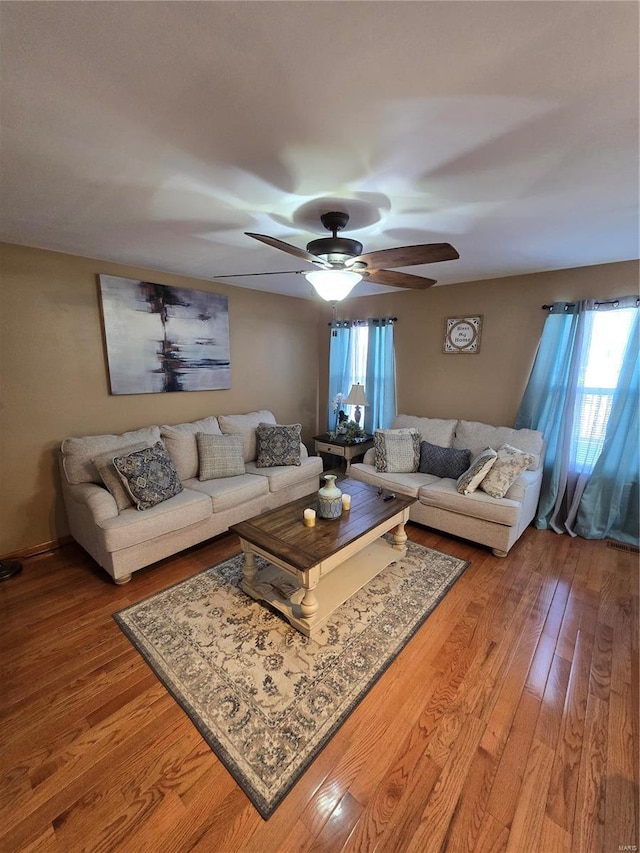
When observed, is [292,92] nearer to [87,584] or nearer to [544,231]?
[544,231]

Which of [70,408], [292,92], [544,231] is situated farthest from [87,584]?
[544,231]

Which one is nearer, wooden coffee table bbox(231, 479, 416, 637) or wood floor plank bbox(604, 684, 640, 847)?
wood floor plank bbox(604, 684, 640, 847)

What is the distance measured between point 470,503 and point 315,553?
158 centimetres

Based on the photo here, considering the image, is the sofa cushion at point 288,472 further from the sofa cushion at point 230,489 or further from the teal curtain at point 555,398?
the teal curtain at point 555,398

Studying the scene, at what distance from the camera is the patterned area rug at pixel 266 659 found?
1437 millimetres

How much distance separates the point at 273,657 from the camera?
1.87 metres

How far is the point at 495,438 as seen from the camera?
3.35 metres

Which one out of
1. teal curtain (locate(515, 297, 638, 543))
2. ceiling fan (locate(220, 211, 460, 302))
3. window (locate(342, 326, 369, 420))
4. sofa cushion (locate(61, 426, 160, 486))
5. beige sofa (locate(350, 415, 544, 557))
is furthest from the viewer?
window (locate(342, 326, 369, 420))

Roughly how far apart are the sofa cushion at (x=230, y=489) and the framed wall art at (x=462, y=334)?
256 centimetres

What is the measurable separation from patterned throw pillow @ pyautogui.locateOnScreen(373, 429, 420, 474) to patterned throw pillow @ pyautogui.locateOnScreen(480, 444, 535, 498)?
→ 0.78 meters

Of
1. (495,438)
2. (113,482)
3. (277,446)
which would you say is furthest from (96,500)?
(495,438)

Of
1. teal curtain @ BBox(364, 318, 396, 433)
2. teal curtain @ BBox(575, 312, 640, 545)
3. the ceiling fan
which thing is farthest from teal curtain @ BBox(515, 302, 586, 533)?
the ceiling fan

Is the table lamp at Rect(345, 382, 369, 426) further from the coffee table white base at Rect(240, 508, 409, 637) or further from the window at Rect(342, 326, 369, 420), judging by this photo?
the coffee table white base at Rect(240, 508, 409, 637)

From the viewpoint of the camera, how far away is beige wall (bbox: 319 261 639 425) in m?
3.07
